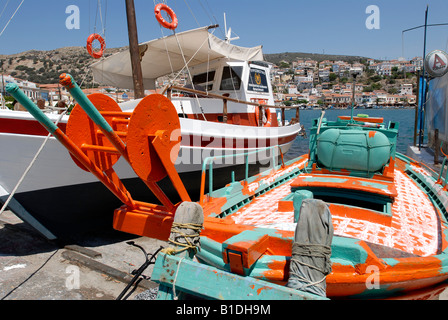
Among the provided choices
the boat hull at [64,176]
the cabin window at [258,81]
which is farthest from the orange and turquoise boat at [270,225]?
the cabin window at [258,81]

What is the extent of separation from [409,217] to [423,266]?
1622 millimetres

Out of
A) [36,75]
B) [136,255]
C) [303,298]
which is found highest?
[36,75]

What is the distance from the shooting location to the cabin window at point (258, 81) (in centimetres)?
1103

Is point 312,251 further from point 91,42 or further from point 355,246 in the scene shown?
point 91,42

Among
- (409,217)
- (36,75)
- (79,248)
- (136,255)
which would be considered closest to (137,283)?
(136,255)

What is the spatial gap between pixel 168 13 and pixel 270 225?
7106mm

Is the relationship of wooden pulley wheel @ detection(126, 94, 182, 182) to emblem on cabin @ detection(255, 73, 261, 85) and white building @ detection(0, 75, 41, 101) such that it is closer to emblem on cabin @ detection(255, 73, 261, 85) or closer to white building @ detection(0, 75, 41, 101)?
emblem on cabin @ detection(255, 73, 261, 85)

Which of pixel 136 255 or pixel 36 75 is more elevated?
pixel 36 75

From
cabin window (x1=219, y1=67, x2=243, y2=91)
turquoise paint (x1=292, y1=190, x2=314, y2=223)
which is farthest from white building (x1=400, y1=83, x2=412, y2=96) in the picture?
turquoise paint (x1=292, y1=190, x2=314, y2=223)

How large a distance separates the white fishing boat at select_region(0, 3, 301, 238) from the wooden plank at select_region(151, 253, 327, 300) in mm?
1895
